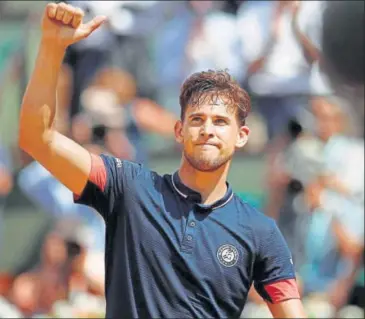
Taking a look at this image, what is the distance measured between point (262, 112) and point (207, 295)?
335cm

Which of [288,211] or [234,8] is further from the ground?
[234,8]

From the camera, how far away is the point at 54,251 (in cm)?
555

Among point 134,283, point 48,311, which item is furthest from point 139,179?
point 48,311

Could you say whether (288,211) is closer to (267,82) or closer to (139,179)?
(267,82)

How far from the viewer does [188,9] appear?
576 centimetres

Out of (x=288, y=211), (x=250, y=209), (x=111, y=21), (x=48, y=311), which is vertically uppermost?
(x=111, y=21)

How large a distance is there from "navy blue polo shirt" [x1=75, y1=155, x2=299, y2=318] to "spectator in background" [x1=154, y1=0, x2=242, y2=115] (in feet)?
10.1

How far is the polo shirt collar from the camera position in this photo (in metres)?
2.63

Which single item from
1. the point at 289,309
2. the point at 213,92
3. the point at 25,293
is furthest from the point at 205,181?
the point at 25,293

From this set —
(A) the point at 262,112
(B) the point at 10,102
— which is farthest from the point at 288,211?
A: (B) the point at 10,102

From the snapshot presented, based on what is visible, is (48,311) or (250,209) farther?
(48,311)

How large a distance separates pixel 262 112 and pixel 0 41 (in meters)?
1.74

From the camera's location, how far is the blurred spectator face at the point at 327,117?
19.1 feet

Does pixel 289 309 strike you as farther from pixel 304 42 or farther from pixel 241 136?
pixel 304 42
